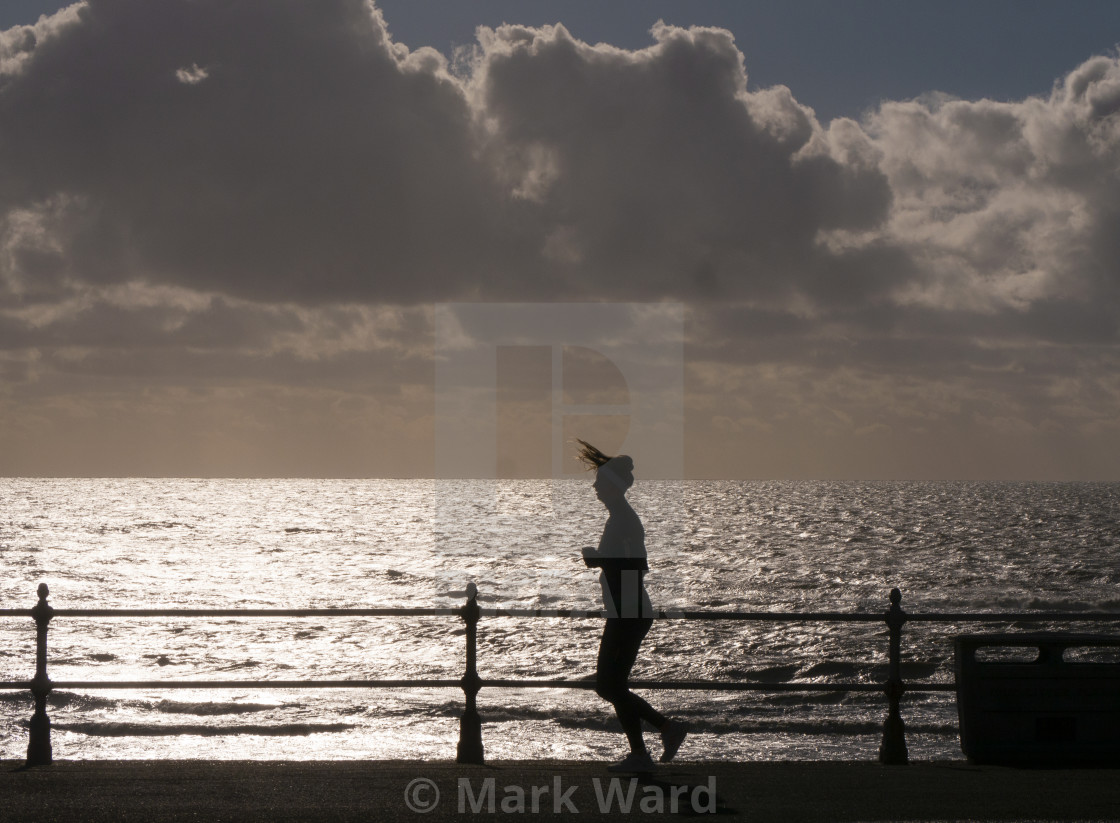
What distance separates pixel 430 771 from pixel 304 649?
27.2 meters

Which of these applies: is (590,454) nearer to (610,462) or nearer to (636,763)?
(610,462)

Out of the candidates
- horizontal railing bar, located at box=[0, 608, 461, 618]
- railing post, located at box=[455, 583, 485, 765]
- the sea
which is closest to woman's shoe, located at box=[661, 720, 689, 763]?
railing post, located at box=[455, 583, 485, 765]

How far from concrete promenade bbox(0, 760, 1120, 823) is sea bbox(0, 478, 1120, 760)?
5.94 feet

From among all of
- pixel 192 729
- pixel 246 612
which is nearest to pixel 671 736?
pixel 246 612

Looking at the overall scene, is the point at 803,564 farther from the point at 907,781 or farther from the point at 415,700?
the point at 907,781

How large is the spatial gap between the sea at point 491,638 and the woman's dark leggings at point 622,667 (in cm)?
301

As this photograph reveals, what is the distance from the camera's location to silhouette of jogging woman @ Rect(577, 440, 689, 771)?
283 inches

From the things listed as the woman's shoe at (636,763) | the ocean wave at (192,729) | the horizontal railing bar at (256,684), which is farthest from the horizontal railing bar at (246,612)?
the ocean wave at (192,729)

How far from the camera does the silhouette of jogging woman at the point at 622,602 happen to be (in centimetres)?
718

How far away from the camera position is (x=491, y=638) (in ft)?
111

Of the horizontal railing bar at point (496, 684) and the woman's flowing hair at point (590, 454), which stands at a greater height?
the woman's flowing hair at point (590, 454)

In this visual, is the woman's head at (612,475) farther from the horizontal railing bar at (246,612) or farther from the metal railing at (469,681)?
the horizontal railing bar at (246,612)

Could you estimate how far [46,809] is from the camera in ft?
20.6

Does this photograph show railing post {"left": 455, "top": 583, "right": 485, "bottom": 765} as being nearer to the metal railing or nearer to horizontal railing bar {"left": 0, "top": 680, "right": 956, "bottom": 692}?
the metal railing
